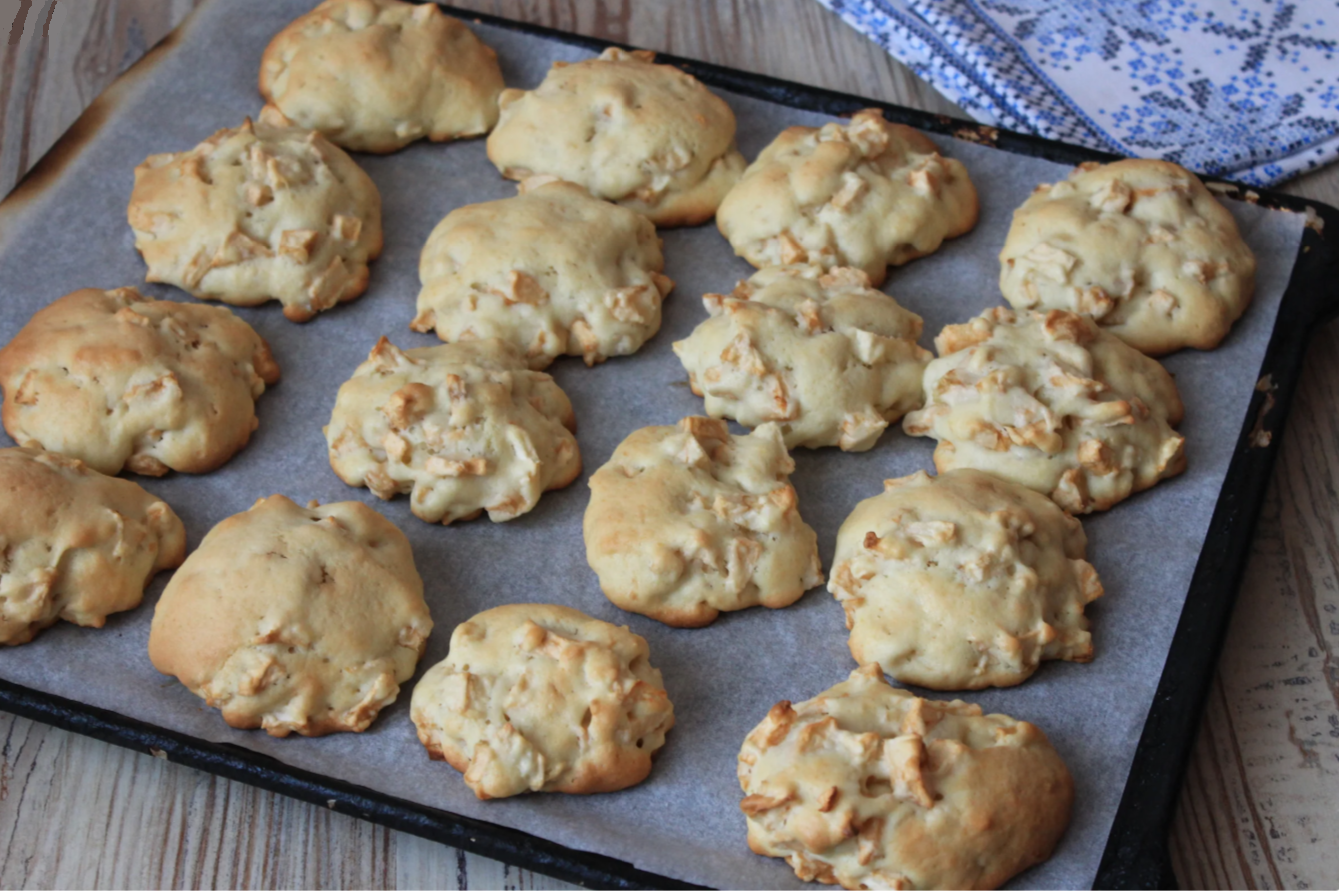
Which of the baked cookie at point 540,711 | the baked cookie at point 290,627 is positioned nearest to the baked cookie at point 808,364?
the baked cookie at point 540,711

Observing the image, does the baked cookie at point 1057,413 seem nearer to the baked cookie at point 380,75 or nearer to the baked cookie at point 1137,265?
the baked cookie at point 1137,265

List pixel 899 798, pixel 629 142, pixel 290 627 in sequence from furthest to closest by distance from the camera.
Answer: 1. pixel 629 142
2. pixel 290 627
3. pixel 899 798

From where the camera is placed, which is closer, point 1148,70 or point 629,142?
point 629,142

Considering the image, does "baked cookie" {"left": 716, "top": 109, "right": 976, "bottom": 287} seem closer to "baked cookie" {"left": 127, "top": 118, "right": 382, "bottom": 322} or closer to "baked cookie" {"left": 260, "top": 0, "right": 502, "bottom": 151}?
"baked cookie" {"left": 260, "top": 0, "right": 502, "bottom": 151}

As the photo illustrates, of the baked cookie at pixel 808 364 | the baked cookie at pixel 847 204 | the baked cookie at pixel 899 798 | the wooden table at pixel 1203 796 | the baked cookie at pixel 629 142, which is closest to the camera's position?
the baked cookie at pixel 899 798

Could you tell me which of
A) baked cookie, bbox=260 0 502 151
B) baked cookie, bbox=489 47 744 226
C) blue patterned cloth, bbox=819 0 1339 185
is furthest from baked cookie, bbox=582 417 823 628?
blue patterned cloth, bbox=819 0 1339 185

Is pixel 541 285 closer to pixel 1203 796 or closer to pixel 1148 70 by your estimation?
pixel 1203 796

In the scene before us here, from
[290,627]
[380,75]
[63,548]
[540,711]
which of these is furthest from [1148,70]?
[63,548]
